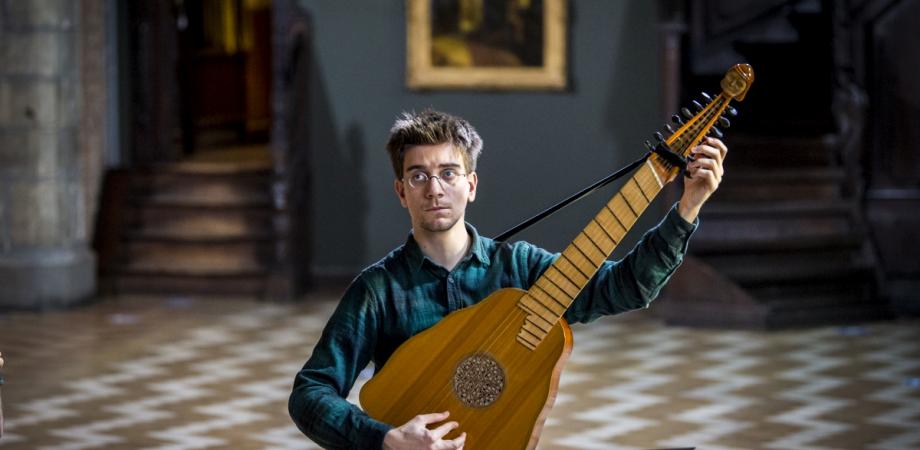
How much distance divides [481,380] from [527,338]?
0.35ft

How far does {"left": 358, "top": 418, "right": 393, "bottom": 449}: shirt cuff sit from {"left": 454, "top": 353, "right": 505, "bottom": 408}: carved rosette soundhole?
14cm

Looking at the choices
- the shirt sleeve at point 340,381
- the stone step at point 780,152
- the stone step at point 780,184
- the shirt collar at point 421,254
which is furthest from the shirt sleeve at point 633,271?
the stone step at point 780,152

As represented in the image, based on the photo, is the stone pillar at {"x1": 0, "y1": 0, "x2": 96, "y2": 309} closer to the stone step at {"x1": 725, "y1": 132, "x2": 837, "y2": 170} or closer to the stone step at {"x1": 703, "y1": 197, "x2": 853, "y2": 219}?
the stone step at {"x1": 703, "y1": 197, "x2": 853, "y2": 219}

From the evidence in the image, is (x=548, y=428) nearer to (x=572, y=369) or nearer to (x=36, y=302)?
(x=572, y=369)

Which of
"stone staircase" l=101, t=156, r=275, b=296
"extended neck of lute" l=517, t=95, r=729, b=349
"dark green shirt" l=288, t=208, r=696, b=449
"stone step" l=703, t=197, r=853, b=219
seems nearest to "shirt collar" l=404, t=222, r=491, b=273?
"dark green shirt" l=288, t=208, r=696, b=449

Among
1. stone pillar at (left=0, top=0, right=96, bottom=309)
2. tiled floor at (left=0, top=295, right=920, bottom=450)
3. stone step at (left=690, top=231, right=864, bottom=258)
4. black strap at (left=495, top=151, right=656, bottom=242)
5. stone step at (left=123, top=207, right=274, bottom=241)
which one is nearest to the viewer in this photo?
black strap at (left=495, top=151, right=656, bottom=242)

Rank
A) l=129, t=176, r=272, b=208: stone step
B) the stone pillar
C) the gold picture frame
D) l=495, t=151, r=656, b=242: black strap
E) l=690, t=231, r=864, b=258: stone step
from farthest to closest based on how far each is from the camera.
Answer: l=129, t=176, r=272, b=208: stone step
the gold picture frame
the stone pillar
l=690, t=231, r=864, b=258: stone step
l=495, t=151, r=656, b=242: black strap

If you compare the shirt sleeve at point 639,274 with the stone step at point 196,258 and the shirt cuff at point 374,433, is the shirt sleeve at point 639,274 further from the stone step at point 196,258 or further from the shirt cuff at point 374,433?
the stone step at point 196,258

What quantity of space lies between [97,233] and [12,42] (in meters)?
1.52

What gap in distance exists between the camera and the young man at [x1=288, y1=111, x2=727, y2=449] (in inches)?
99.9

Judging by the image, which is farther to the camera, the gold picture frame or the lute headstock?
the gold picture frame

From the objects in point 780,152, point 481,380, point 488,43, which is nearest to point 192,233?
point 488,43

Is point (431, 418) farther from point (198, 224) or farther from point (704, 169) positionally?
point (198, 224)

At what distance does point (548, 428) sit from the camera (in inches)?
220
